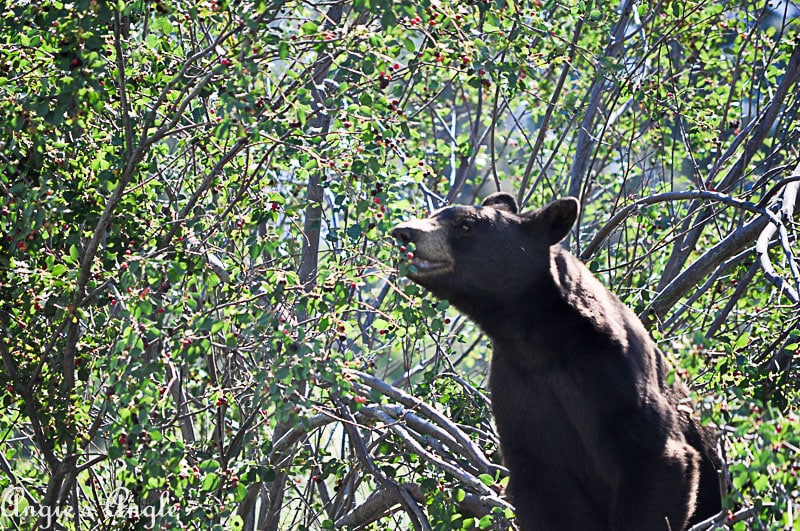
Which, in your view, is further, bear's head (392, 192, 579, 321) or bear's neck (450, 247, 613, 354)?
bear's head (392, 192, 579, 321)

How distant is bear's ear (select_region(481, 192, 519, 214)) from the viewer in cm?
526

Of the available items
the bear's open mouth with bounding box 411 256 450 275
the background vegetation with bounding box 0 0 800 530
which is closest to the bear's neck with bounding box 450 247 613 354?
the bear's open mouth with bounding box 411 256 450 275

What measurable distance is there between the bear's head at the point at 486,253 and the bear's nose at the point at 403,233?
8.8 inches

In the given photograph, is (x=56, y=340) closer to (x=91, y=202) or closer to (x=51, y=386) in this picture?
(x=51, y=386)

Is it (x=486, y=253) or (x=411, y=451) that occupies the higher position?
(x=486, y=253)

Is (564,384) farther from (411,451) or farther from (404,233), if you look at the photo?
(404,233)

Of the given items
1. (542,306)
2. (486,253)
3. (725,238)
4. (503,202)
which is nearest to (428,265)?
(486,253)

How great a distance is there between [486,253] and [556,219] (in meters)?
0.36

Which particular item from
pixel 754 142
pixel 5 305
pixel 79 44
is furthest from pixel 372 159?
pixel 754 142

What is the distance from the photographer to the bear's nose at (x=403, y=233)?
430cm

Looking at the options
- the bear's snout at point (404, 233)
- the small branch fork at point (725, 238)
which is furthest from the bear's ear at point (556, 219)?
the bear's snout at point (404, 233)

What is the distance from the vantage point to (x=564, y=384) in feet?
15.0

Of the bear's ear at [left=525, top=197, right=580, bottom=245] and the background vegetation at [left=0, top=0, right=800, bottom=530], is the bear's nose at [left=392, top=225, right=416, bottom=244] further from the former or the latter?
the bear's ear at [left=525, top=197, right=580, bottom=245]

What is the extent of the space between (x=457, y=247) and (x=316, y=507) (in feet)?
6.26
